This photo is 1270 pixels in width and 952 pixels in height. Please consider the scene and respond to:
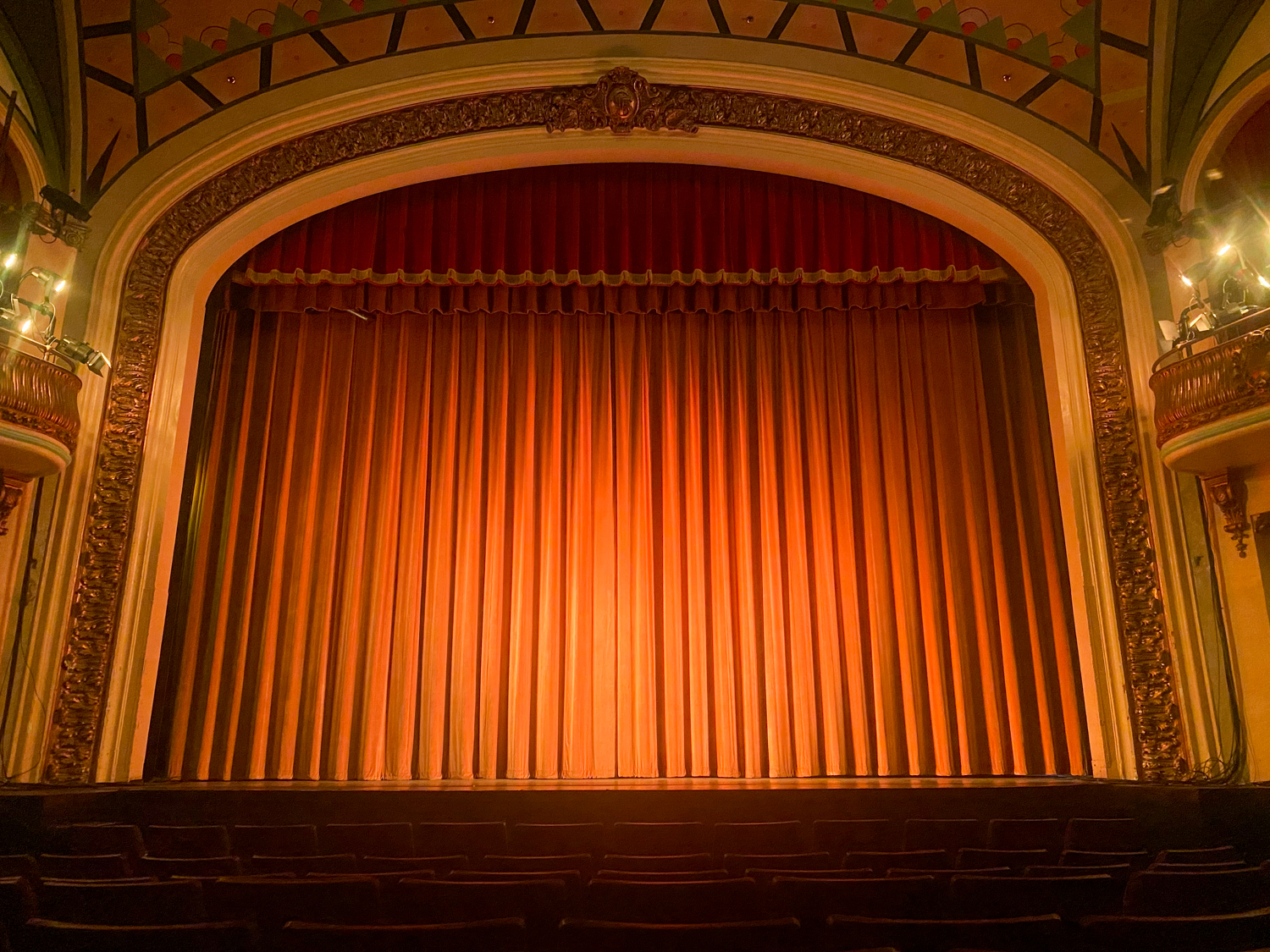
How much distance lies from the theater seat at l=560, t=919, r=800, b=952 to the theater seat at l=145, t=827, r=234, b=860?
1801mm

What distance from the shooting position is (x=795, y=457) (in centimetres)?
656

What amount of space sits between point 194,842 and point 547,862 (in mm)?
1175

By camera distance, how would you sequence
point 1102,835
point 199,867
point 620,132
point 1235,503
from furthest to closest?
point 620,132, point 1235,503, point 1102,835, point 199,867

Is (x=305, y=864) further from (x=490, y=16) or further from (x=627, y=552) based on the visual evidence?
(x=490, y=16)

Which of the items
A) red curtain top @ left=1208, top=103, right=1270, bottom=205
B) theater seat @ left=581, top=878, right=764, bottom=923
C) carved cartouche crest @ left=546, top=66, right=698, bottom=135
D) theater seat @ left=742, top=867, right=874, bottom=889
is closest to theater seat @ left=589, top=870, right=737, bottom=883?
theater seat @ left=742, top=867, right=874, bottom=889

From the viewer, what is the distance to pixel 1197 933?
172 centimetres

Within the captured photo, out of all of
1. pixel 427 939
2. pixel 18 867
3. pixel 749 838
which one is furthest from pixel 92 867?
pixel 749 838

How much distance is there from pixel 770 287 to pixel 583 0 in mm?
1997

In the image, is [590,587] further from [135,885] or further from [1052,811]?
[135,885]

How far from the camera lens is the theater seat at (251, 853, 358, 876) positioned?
2.74 m

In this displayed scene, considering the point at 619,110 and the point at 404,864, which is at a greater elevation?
the point at 619,110

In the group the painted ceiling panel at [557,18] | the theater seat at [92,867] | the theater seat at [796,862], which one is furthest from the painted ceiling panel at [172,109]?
the theater seat at [796,862]

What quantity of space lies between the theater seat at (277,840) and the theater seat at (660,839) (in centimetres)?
98

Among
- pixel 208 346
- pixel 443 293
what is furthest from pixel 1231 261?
pixel 208 346
